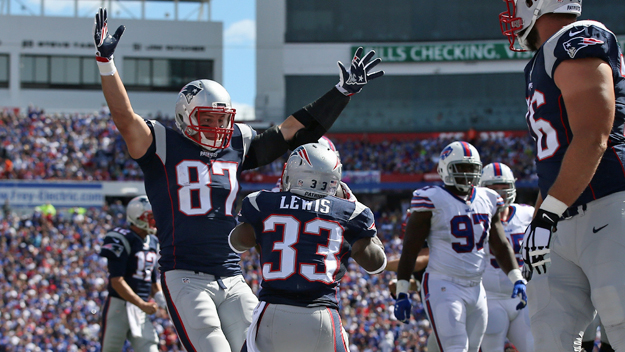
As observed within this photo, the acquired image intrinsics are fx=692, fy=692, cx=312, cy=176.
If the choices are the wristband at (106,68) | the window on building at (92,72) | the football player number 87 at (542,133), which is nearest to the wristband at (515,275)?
the football player number 87 at (542,133)

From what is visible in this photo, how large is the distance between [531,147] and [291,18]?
12.0 m

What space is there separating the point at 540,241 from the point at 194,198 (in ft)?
6.92

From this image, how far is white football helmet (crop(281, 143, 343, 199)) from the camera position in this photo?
3.62m

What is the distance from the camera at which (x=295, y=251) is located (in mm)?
3455

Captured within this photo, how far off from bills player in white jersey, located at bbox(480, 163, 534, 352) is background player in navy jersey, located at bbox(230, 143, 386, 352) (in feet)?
9.67

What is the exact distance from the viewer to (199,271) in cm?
411

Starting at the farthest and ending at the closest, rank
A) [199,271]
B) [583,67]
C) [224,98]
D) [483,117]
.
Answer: [483,117]
[224,98]
[199,271]
[583,67]

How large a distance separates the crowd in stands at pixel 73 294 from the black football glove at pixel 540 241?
417 inches

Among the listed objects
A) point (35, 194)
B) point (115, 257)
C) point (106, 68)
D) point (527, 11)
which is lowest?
point (35, 194)

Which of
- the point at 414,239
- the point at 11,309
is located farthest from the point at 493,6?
the point at 414,239

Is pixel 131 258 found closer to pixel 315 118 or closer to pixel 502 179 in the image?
pixel 315 118

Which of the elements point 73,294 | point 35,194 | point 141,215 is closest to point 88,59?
point 35,194

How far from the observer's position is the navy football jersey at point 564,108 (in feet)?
9.62

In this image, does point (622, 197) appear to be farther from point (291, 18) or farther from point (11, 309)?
point (291, 18)
